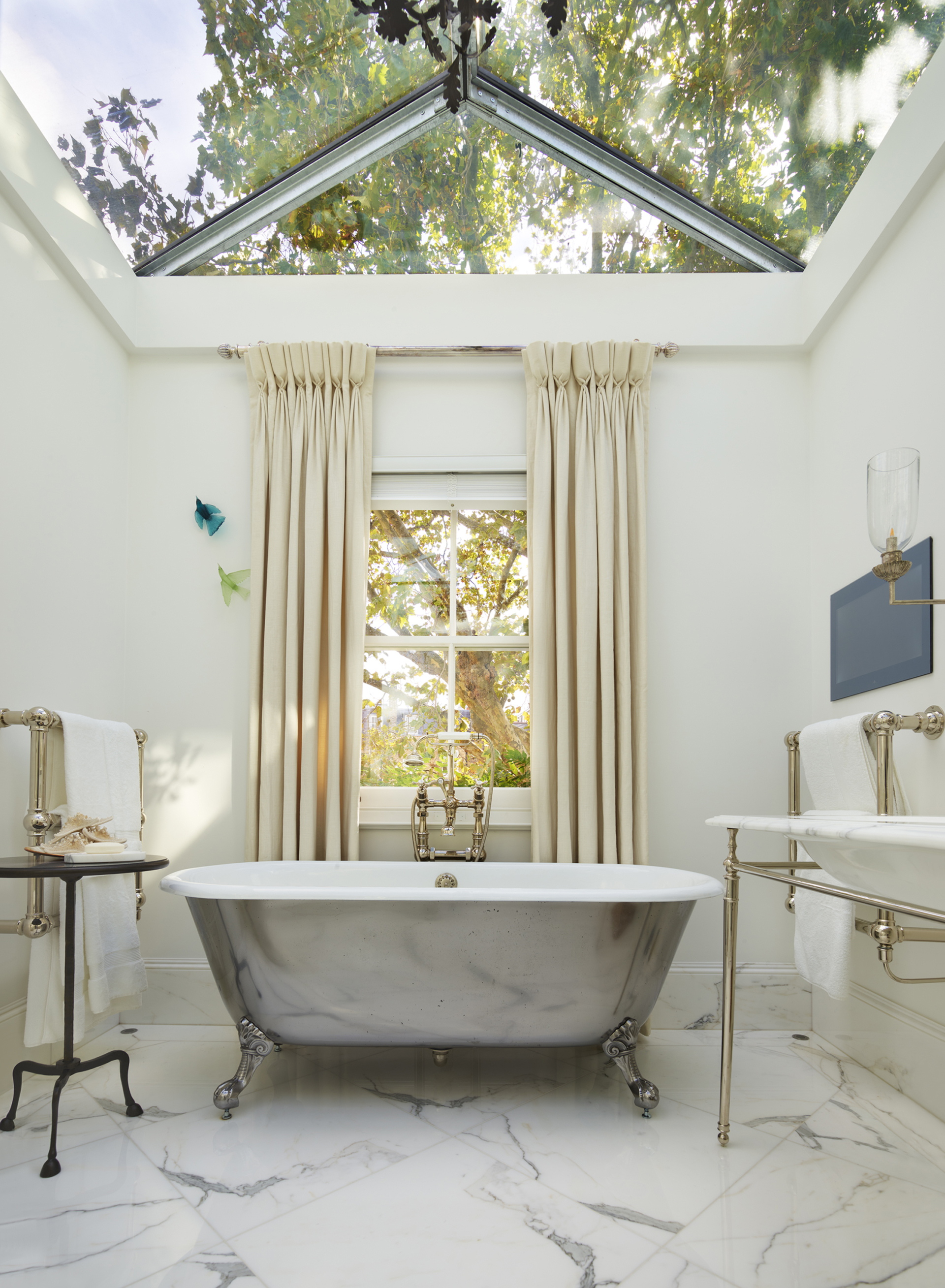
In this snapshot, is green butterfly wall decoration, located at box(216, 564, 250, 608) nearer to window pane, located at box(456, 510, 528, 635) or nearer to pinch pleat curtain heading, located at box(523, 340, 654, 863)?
window pane, located at box(456, 510, 528, 635)

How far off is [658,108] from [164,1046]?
341cm

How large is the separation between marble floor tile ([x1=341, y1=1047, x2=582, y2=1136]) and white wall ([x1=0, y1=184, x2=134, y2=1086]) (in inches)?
40.6

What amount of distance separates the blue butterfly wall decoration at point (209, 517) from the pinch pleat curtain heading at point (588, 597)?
1.15 metres

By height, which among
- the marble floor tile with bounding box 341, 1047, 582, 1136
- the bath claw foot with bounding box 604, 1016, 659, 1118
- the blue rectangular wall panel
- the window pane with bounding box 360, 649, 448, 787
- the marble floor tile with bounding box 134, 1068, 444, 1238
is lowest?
the marble floor tile with bounding box 341, 1047, 582, 1136

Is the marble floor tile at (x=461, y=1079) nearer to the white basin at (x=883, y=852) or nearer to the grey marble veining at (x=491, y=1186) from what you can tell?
the grey marble veining at (x=491, y=1186)

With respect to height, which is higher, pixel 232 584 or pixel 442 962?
pixel 232 584

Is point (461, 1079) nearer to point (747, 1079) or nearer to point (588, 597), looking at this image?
point (747, 1079)

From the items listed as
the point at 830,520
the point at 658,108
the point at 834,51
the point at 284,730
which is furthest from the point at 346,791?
the point at 834,51

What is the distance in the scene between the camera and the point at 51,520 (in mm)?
2662

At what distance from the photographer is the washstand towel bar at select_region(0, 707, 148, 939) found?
2215 millimetres

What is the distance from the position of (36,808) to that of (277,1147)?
108cm

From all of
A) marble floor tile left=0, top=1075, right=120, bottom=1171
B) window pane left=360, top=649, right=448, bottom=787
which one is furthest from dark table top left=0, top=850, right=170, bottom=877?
window pane left=360, top=649, right=448, bottom=787

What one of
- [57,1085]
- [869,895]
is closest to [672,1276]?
[869,895]

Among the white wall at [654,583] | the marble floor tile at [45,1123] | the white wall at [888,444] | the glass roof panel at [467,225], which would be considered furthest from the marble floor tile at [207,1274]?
the glass roof panel at [467,225]
